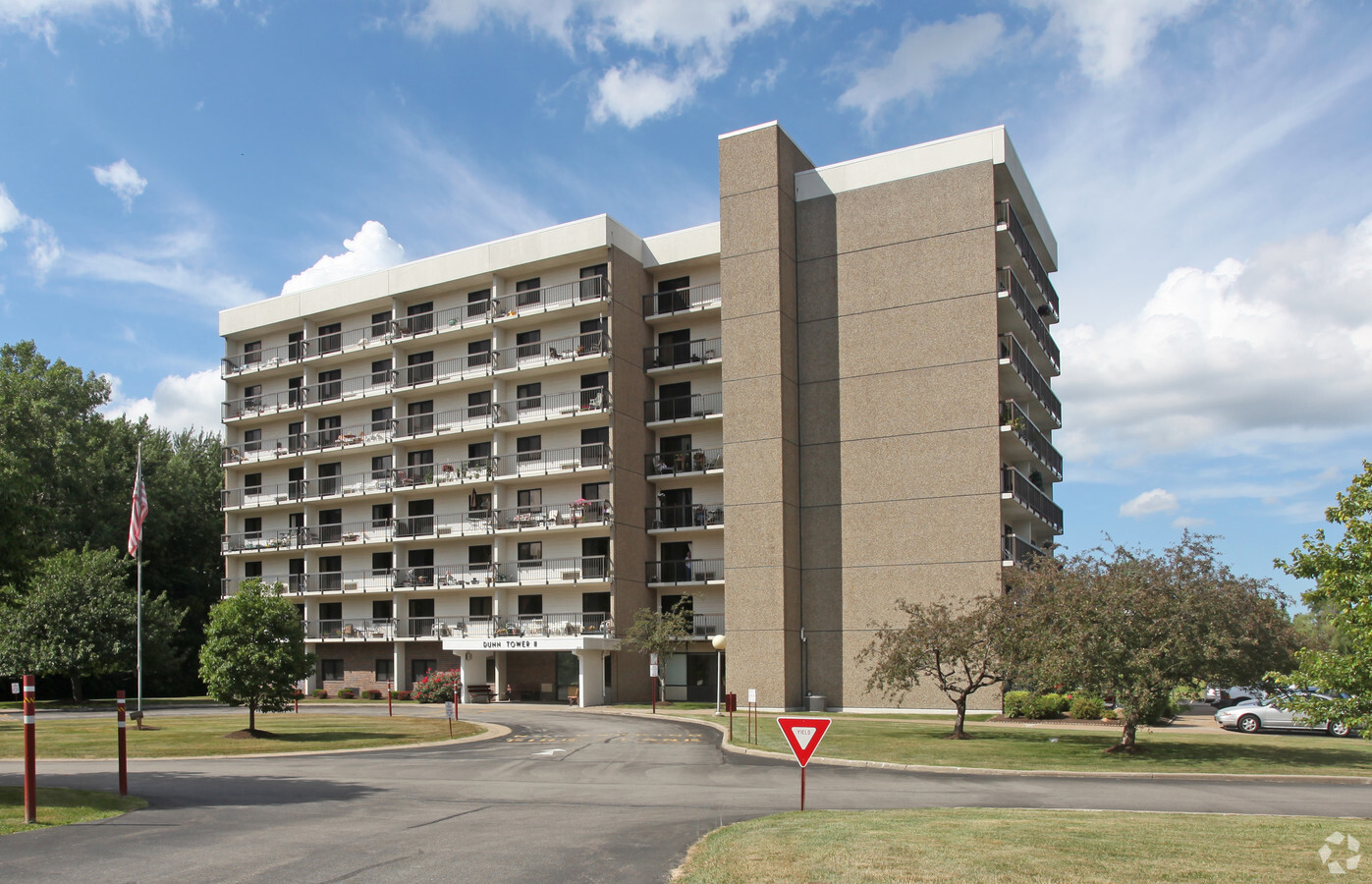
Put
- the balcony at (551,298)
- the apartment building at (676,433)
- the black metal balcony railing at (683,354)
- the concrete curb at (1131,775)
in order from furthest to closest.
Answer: the balcony at (551,298)
the black metal balcony railing at (683,354)
the apartment building at (676,433)
the concrete curb at (1131,775)

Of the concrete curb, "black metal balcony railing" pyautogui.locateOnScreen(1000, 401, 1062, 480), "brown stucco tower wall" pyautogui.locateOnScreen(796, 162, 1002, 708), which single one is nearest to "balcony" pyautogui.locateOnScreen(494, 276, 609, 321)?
"brown stucco tower wall" pyautogui.locateOnScreen(796, 162, 1002, 708)

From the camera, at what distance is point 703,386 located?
51.0 meters

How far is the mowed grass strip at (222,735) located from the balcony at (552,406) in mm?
17570

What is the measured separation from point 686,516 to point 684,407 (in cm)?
549

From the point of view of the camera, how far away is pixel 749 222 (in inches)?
1791

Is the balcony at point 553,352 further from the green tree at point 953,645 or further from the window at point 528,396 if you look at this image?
the green tree at point 953,645

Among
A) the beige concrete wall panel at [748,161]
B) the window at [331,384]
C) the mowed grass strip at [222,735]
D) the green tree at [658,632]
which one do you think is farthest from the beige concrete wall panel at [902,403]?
the window at [331,384]

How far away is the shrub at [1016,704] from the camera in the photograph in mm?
37656

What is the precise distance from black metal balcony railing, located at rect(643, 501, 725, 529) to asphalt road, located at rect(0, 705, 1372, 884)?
2195 cm

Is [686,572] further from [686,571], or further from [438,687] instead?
[438,687]

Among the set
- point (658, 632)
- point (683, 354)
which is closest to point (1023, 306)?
point (683, 354)

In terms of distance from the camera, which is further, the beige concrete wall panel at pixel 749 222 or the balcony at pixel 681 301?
the balcony at pixel 681 301

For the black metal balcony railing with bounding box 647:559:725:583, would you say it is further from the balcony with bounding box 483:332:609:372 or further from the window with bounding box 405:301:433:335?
the window with bounding box 405:301:433:335

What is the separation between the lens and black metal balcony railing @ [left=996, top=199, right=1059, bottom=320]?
142ft
